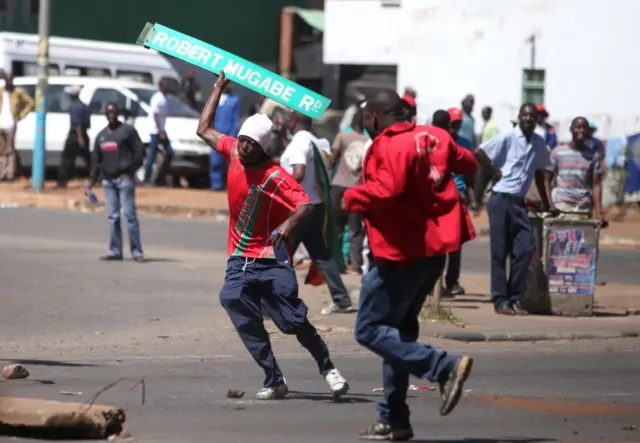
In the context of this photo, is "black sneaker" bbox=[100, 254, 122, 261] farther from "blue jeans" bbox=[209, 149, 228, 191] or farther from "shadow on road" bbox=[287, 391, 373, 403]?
"blue jeans" bbox=[209, 149, 228, 191]

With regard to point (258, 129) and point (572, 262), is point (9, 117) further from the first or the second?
point (258, 129)

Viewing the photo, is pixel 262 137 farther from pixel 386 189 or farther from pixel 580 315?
pixel 580 315

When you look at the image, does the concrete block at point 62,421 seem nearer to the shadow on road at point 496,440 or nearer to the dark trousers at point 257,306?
the shadow on road at point 496,440

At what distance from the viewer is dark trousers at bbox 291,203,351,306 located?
14086mm

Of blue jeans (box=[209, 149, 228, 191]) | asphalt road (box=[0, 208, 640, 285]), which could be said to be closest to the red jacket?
asphalt road (box=[0, 208, 640, 285])

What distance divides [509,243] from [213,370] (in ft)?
15.0

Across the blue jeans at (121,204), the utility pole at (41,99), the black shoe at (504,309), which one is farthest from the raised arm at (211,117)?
the utility pole at (41,99)

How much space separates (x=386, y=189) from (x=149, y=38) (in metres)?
2.79

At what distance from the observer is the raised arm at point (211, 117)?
385 inches

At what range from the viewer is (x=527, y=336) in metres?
13.1

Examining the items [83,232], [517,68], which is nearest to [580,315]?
[83,232]

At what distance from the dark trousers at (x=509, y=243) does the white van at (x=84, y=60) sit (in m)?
17.2

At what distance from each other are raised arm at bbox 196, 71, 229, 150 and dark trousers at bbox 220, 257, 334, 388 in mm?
791

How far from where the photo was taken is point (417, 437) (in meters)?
8.23
